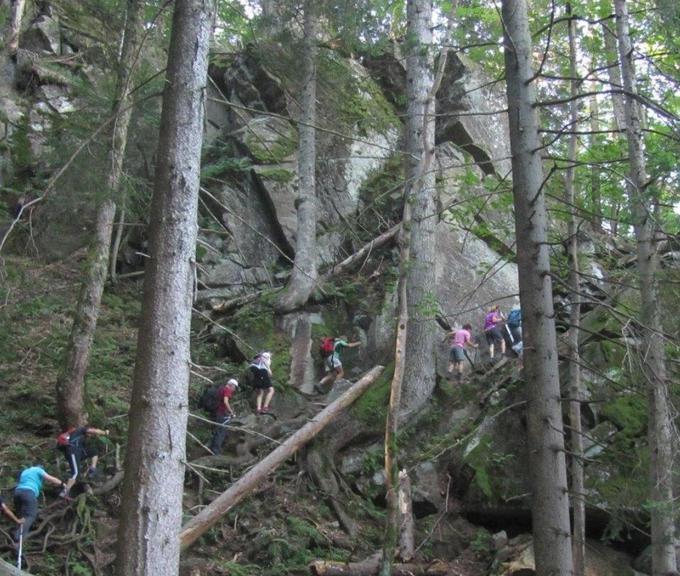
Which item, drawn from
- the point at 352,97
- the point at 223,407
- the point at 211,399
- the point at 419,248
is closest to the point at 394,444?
the point at 223,407

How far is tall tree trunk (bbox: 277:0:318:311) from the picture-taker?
1692cm

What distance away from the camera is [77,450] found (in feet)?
35.3

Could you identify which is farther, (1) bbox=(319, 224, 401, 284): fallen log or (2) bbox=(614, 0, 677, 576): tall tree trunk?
(1) bbox=(319, 224, 401, 284): fallen log

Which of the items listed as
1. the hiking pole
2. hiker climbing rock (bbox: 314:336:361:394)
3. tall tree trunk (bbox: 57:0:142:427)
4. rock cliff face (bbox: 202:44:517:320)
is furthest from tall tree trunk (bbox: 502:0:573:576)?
rock cliff face (bbox: 202:44:517:320)

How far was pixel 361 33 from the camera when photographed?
18234 mm

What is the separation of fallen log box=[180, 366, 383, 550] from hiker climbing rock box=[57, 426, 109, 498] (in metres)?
2.47

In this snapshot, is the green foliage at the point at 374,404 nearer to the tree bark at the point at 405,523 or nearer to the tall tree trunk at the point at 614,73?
the tree bark at the point at 405,523

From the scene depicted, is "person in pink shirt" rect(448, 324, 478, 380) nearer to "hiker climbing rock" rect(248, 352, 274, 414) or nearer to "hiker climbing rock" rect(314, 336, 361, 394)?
"hiker climbing rock" rect(314, 336, 361, 394)

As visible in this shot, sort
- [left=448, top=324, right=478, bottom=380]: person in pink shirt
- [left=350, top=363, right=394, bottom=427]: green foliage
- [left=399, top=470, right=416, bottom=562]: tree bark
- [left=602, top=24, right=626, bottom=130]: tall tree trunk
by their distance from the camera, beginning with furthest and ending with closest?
[left=448, top=324, right=478, bottom=380]: person in pink shirt < [left=350, top=363, right=394, bottom=427]: green foliage < [left=602, top=24, right=626, bottom=130]: tall tree trunk < [left=399, top=470, right=416, bottom=562]: tree bark

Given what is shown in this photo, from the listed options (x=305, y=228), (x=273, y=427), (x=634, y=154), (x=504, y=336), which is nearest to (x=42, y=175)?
(x=305, y=228)

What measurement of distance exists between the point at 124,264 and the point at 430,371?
1114cm

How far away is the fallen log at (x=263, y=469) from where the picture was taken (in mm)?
9180

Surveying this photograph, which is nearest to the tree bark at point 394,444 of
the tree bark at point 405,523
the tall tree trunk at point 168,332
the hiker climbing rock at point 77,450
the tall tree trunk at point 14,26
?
the tree bark at point 405,523

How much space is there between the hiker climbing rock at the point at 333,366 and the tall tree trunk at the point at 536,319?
918 cm
